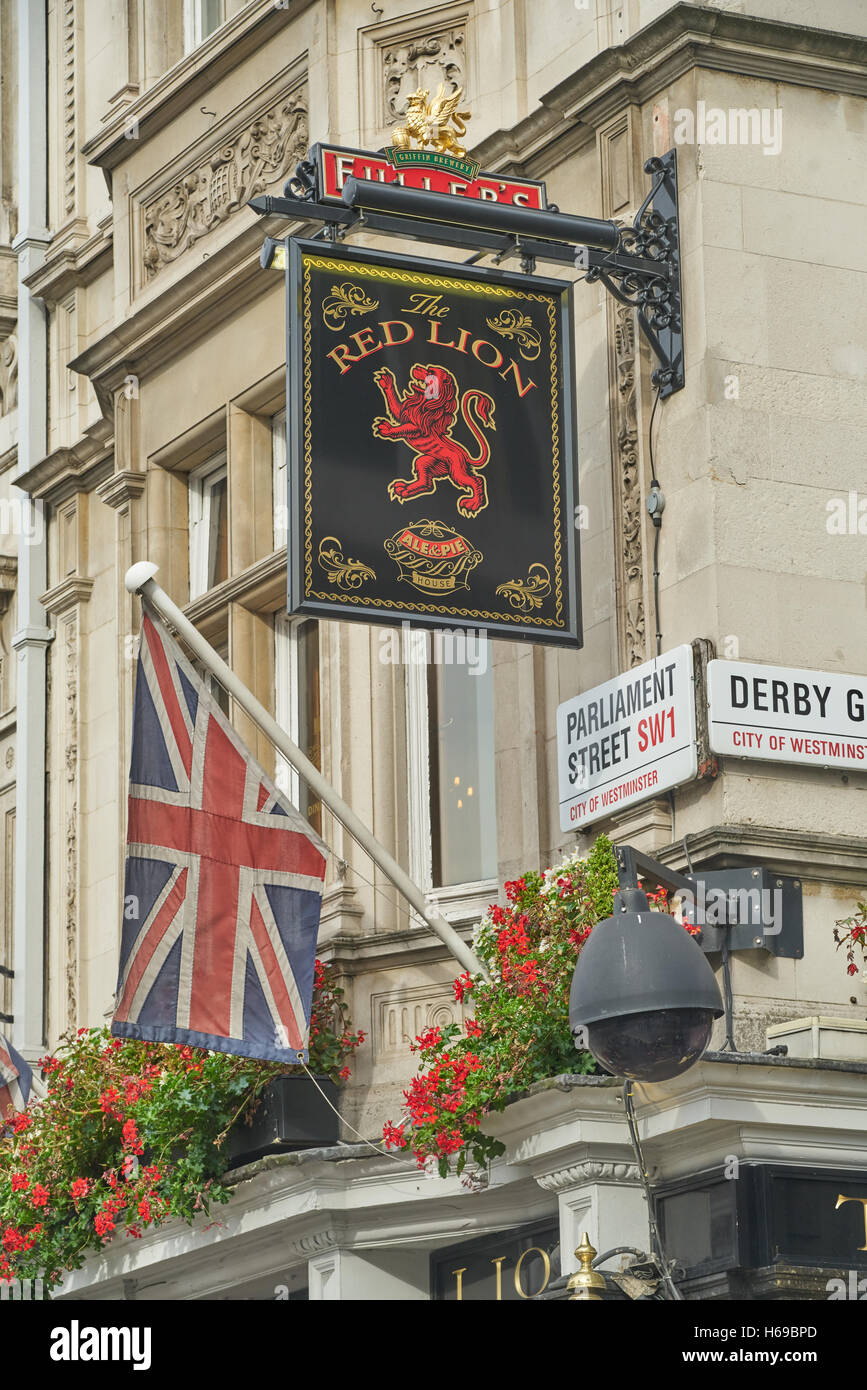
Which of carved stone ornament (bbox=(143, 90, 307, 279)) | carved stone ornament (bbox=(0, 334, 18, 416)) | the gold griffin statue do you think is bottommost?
the gold griffin statue

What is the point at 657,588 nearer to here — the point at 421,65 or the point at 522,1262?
the point at 522,1262

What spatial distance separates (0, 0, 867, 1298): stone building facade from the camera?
13.0 meters

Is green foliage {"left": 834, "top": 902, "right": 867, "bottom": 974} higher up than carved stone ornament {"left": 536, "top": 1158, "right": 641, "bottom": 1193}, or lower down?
higher up

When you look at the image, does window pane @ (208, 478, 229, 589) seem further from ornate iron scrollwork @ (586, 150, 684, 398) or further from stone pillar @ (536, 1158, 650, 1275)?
stone pillar @ (536, 1158, 650, 1275)

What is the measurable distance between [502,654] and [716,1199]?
12.7ft

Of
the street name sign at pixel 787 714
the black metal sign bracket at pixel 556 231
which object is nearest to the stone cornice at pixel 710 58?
the black metal sign bracket at pixel 556 231

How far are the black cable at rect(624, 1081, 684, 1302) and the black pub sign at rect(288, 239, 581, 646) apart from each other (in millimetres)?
2388

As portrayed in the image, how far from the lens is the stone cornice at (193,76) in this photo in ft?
56.2

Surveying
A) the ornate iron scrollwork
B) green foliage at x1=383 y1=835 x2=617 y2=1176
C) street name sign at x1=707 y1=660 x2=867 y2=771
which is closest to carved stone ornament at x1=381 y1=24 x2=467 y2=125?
the ornate iron scrollwork

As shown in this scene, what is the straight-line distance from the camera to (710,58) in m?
14.2

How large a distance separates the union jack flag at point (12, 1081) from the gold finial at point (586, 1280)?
6011 mm

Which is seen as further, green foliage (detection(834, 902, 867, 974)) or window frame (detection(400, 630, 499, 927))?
window frame (detection(400, 630, 499, 927))

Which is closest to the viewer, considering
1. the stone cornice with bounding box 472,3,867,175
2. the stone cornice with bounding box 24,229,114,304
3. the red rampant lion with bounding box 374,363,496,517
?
the red rampant lion with bounding box 374,363,496,517

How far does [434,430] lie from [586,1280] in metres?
4.25
